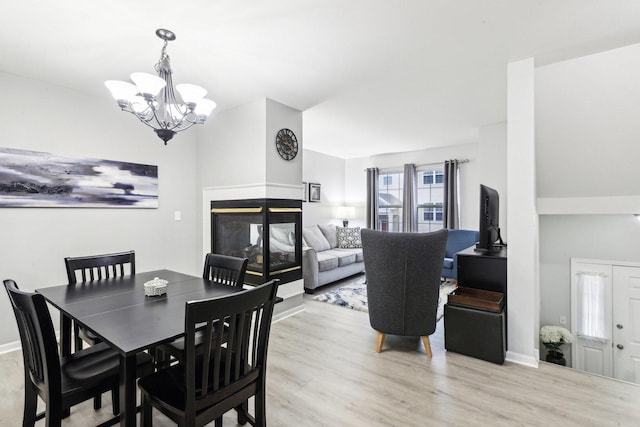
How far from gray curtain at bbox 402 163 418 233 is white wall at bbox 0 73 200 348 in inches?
161

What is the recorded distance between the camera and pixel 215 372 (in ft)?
4.03

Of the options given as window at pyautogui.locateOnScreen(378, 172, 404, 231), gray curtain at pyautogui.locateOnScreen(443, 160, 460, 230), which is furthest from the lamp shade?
gray curtain at pyautogui.locateOnScreen(443, 160, 460, 230)

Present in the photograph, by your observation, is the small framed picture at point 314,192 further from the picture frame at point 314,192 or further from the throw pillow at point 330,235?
the throw pillow at point 330,235

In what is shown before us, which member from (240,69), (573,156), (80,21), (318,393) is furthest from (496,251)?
(80,21)

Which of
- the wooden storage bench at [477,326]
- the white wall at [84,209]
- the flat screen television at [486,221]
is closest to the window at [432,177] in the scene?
the flat screen television at [486,221]

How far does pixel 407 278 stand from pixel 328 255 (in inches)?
96.6

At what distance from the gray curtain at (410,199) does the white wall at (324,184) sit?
1.23 m

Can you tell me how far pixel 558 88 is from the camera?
111 inches

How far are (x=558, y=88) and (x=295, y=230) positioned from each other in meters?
3.01

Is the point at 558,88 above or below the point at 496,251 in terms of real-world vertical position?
above

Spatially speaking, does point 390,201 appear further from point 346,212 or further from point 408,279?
point 408,279

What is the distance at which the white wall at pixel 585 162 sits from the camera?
8.55 ft

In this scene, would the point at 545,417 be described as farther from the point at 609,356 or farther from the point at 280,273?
the point at 609,356

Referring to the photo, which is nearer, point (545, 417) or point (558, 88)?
point (545, 417)
